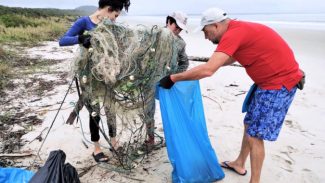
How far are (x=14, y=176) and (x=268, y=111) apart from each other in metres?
2.17

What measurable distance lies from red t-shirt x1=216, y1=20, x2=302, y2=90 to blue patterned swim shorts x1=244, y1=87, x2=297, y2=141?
0.20 ft

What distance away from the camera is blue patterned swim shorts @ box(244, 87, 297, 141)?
102 inches

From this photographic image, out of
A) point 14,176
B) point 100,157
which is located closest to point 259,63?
point 100,157

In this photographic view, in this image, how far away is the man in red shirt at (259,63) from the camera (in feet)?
8.04

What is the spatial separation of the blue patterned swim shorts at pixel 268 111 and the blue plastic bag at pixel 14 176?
76.1 inches

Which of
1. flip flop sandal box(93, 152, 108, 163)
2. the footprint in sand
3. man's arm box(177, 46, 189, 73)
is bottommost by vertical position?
the footprint in sand

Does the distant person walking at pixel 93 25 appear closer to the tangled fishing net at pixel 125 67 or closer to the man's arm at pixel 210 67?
the tangled fishing net at pixel 125 67

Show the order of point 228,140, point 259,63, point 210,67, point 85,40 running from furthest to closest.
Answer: point 228,140
point 85,40
point 259,63
point 210,67

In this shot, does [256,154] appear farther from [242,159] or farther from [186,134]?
[186,134]

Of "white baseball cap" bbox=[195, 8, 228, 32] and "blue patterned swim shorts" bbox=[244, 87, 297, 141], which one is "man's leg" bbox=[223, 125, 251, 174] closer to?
"blue patterned swim shorts" bbox=[244, 87, 297, 141]

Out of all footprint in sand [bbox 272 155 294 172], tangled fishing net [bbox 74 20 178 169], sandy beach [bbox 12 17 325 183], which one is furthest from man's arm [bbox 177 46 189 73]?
footprint in sand [bbox 272 155 294 172]

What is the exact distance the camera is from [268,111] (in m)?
2.63

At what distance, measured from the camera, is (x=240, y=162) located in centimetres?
326

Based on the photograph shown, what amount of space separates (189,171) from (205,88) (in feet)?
11.2
